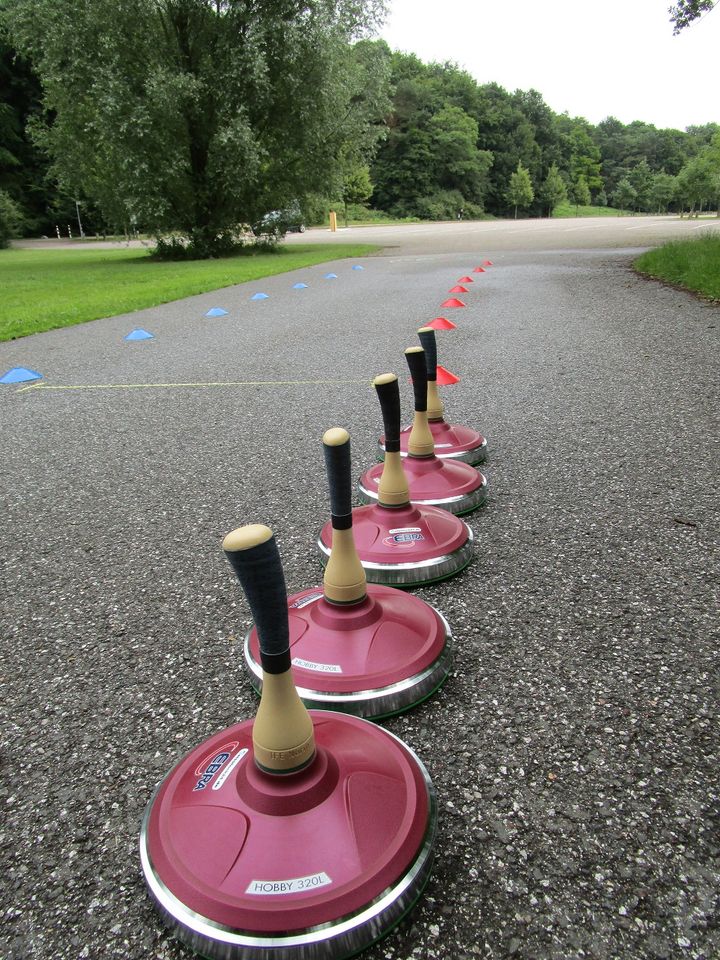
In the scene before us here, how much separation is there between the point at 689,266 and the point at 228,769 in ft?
39.8

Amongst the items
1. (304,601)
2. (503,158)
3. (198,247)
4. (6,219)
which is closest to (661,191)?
(503,158)

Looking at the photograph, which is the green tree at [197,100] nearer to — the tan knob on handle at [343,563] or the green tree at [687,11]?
the green tree at [687,11]

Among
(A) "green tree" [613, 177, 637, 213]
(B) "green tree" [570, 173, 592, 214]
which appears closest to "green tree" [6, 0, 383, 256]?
(A) "green tree" [613, 177, 637, 213]

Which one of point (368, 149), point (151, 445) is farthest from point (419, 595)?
point (368, 149)

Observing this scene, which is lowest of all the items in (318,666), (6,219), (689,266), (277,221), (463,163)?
(318,666)

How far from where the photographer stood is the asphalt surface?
136 centimetres

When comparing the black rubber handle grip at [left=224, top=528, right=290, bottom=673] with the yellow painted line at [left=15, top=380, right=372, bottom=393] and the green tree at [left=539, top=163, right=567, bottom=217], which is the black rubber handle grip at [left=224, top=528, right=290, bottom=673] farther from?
the green tree at [left=539, top=163, right=567, bottom=217]

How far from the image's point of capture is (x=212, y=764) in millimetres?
1525

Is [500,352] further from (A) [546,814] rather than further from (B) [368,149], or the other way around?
(B) [368,149]

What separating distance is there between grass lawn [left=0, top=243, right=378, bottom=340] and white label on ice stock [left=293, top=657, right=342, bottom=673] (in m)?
8.11

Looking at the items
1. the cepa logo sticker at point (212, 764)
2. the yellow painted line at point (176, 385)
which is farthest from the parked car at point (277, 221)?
the cepa logo sticker at point (212, 764)

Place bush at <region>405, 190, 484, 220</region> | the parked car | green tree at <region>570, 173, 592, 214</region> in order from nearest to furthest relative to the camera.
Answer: the parked car
bush at <region>405, 190, 484, 220</region>
green tree at <region>570, 173, 592, 214</region>

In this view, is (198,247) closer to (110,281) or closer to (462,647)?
(110,281)

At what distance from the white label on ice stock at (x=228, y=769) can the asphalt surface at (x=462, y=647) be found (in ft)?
0.82
